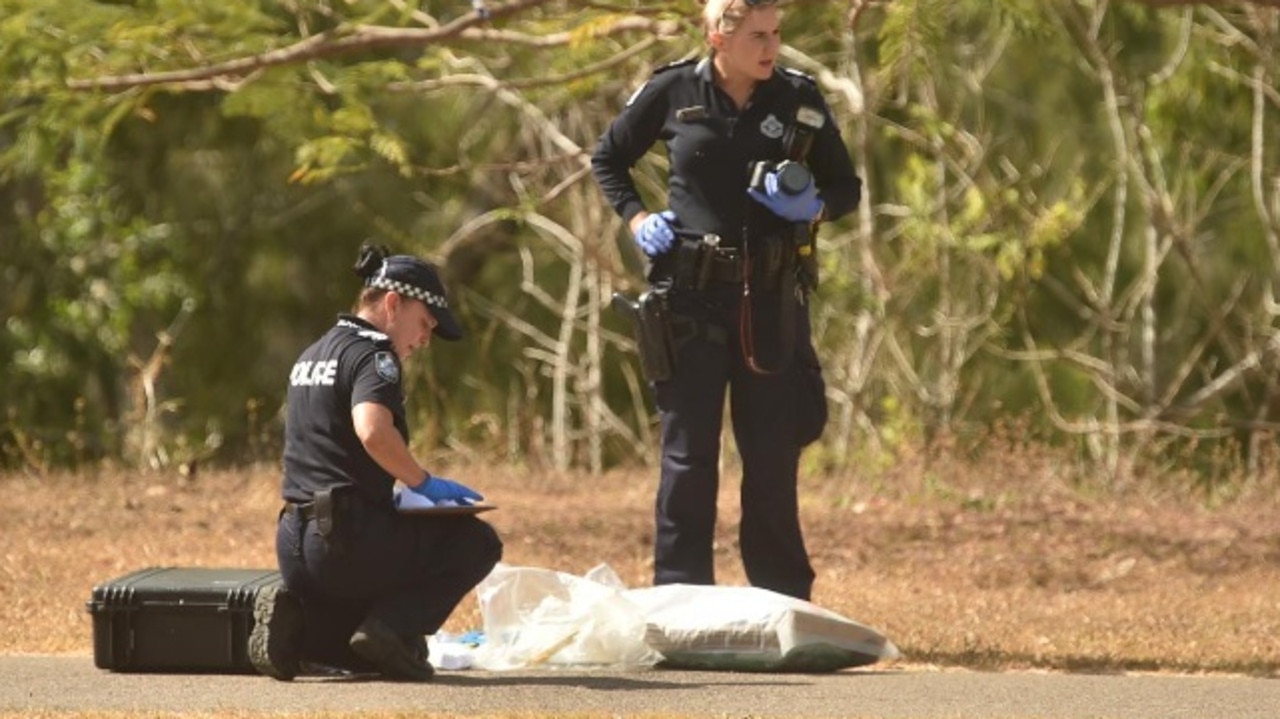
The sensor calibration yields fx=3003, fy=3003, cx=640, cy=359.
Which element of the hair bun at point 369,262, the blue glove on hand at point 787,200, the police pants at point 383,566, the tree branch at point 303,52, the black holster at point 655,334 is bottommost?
the police pants at point 383,566

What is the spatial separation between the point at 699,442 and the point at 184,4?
3.70 m

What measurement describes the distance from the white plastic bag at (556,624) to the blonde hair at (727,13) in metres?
1.69

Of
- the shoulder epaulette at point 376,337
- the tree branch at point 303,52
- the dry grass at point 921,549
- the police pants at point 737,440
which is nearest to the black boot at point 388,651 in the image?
the shoulder epaulette at point 376,337

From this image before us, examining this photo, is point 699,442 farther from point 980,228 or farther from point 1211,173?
point 1211,173

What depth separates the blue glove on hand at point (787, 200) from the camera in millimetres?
8812

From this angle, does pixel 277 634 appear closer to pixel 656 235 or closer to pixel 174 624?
pixel 174 624

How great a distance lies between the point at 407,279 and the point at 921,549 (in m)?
4.52

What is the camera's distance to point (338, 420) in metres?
8.23

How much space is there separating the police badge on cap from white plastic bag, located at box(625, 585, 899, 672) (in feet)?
3.61

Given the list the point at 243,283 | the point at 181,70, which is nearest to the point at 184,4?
the point at 181,70

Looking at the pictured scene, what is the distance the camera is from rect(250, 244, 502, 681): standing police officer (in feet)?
26.9

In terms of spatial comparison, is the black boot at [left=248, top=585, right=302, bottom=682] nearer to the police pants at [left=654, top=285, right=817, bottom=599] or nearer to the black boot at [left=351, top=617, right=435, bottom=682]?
the black boot at [left=351, top=617, right=435, bottom=682]

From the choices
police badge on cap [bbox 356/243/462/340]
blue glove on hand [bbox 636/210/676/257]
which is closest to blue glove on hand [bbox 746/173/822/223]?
blue glove on hand [bbox 636/210/676/257]

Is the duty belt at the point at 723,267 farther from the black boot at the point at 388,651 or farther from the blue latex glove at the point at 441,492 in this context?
the black boot at the point at 388,651
